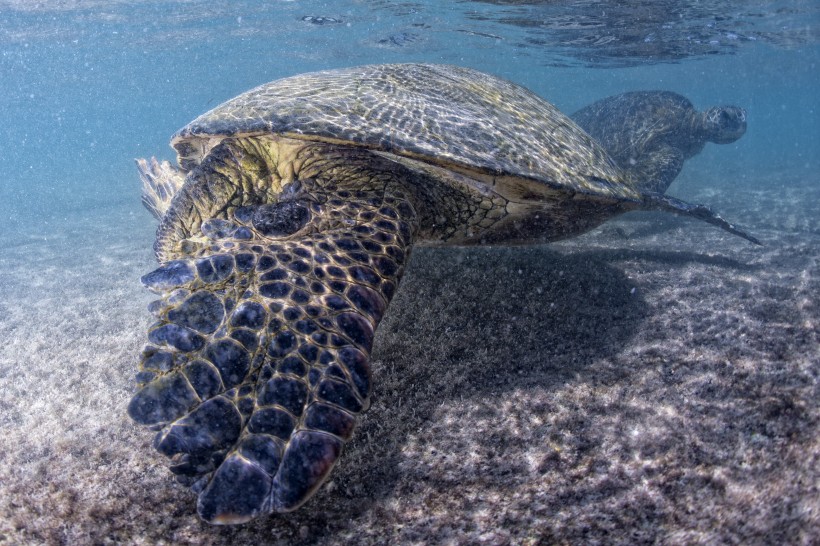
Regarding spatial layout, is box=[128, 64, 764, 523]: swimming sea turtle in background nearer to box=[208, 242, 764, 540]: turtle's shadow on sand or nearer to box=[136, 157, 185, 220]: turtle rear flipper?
box=[208, 242, 764, 540]: turtle's shadow on sand

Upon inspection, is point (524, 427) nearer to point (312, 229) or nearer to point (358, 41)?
point (312, 229)

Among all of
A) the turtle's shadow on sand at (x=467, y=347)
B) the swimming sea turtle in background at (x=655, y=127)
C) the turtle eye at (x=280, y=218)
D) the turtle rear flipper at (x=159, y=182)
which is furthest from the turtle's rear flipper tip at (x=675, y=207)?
the turtle rear flipper at (x=159, y=182)

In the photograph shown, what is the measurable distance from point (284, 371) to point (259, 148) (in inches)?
97.5

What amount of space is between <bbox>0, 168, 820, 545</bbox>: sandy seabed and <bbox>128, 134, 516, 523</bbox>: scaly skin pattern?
33 cm

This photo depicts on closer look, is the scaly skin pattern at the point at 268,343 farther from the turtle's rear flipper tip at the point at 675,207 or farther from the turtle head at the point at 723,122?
the turtle head at the point at 723,122

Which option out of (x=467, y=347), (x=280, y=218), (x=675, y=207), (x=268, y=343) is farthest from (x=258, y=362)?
(x=675, y=207)

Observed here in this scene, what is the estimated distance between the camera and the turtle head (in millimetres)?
10383

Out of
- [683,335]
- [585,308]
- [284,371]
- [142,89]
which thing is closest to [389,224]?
[284,371]

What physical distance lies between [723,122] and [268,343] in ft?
41.6

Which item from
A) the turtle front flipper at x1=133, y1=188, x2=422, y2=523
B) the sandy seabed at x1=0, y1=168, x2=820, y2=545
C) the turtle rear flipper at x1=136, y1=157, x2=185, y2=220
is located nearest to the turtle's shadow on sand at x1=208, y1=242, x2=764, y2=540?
the sandy seabed at x1=0, y1=168, x2=820, y2=545

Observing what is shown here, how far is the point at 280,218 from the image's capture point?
264cm

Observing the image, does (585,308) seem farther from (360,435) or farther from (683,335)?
(360,435)

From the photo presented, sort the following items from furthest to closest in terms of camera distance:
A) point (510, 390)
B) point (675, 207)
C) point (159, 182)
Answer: point (159, 182)
point (675, 207)
point (510, 390)

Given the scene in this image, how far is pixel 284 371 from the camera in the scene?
1.83 meters
